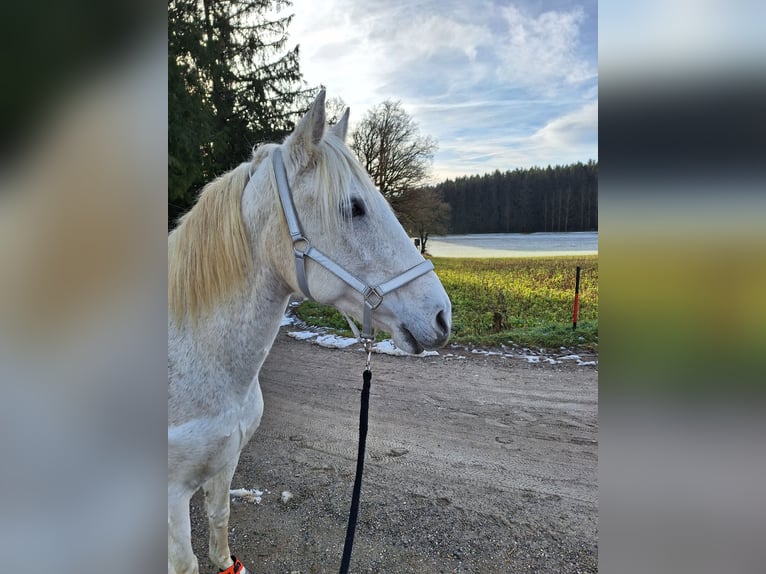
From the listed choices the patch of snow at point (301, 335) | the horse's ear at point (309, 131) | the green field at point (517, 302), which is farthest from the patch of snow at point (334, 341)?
the horse's ear at point (309, 131)

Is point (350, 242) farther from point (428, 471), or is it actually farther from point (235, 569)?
point (428, 471)

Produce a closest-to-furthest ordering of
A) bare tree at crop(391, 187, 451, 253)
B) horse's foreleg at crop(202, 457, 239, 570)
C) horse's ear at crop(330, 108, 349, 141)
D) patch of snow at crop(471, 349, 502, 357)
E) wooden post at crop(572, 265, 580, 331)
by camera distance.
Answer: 1. horse's ear at crop(330, 108, 349, 141)
2. horse's foreleg at crop(202, 457, 239, 570)
3. wooden post at crop(572, 265, 580, 331)
4. bare tree at crop(391, 187, 451, 253)
5. patch of snow at crop(471, 349, 502, 357)

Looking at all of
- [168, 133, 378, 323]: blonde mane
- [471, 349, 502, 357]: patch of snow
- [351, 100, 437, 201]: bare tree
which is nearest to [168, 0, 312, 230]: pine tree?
[351, 100, 437, 201]: bare tree

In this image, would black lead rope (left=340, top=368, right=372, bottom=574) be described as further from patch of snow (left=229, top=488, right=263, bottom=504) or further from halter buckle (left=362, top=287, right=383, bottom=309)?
patch of snow (left=229, top=488, right=263, bottom=504)

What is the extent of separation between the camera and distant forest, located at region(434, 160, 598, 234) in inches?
75.0

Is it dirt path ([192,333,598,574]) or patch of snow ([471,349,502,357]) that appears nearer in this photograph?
dirt path ([192,333,598,574])

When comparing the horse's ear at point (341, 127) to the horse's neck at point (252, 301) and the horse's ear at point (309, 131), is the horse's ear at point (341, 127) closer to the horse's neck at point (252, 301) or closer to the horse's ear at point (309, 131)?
the horse's ear at point (309, 131)

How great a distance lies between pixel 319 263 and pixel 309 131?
35 centimetres

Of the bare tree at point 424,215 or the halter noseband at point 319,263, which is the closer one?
the halter noseband at point 319,263

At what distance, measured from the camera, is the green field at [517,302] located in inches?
111
